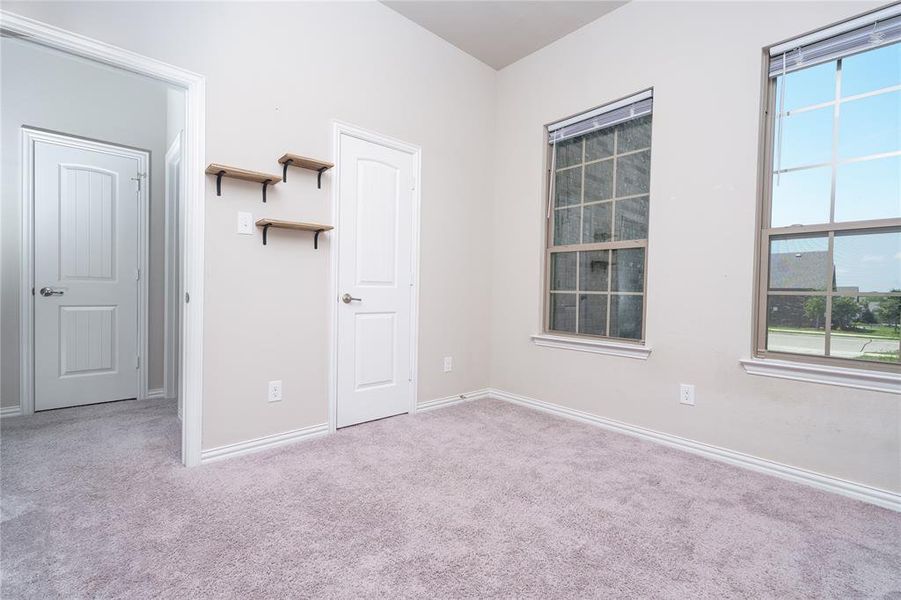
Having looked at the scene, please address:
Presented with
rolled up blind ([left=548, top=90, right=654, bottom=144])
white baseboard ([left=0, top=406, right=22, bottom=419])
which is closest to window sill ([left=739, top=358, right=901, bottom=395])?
rolled up blind ([left=548, top=90, right=654, bottom=144])

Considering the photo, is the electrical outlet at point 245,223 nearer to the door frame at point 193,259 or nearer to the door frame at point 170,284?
the door frame at point 193,259

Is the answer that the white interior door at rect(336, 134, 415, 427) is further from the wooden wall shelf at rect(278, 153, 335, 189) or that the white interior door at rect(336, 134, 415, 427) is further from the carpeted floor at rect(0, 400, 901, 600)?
the carpeted floor at rect(0, 400, 901, 600)

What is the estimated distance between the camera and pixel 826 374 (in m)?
2.10

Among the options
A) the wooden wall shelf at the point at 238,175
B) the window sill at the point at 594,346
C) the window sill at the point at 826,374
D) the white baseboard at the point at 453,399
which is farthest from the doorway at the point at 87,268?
the window sill at the point at 826,374

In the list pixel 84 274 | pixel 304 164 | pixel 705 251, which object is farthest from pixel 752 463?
pixel 84 274

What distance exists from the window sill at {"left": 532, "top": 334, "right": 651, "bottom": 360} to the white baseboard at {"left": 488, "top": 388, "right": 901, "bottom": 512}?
480 mm

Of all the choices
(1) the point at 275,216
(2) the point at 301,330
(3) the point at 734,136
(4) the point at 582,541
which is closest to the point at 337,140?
(1) the point at 275,216

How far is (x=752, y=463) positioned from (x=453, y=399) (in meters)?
2.10

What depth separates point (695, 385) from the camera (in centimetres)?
Result: 256

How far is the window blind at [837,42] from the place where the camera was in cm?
200

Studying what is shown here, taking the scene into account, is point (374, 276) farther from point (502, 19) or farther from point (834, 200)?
point (834, 200)

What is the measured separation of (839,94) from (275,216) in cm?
Answer: 319

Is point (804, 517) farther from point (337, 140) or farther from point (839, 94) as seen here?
point (337, 140)

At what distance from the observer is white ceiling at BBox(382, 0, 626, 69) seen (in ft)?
9.62
